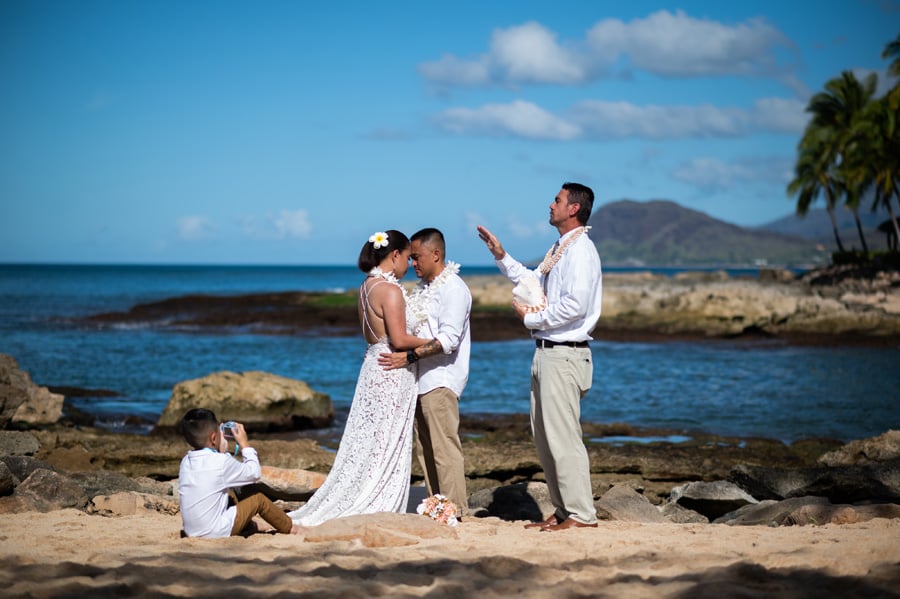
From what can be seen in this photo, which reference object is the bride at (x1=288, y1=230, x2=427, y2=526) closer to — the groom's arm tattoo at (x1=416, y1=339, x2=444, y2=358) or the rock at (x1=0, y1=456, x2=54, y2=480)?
the groom's arm tattoo at (x1=416, y1=339, x2=444, y2=358)

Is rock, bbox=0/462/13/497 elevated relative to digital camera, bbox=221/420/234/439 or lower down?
lower down

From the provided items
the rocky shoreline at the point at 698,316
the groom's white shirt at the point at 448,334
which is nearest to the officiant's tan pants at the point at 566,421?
the groom's white shirt at the point at 448,334

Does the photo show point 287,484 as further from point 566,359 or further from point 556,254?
point 556,254

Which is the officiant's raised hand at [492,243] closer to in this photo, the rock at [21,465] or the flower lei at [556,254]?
the flower lei at [556,254]

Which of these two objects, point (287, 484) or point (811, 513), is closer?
point (811, 513)

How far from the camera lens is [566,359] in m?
6.40

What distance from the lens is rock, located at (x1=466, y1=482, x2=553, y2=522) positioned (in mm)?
7879

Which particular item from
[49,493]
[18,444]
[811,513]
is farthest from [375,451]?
[18,444]

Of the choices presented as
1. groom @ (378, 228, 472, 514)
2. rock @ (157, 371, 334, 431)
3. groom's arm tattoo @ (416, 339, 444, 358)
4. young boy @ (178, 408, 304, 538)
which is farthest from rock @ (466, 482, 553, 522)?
rock @ (157, 371, 334, 431)

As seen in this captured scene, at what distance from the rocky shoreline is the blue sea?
1.84 metres

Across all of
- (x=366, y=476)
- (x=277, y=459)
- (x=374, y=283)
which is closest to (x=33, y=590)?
(x=366, y=476)

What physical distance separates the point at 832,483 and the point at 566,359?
12.6 ft

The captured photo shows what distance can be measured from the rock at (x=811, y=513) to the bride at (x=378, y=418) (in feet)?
9.43

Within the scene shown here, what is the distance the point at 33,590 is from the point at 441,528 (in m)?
2.65
